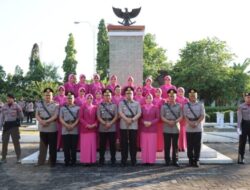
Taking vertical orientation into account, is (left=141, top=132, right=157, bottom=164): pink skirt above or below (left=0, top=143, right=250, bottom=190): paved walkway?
above

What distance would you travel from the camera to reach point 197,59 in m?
50.6

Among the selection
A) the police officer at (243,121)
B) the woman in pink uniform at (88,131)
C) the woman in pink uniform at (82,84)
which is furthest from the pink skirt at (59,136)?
the police officer at (243,121)

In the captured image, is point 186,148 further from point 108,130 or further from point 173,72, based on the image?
point 173,72

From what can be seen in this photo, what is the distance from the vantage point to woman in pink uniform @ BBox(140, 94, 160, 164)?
1083 cm

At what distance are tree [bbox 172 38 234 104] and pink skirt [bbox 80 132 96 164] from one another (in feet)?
126

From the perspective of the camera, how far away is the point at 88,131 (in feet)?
35.9

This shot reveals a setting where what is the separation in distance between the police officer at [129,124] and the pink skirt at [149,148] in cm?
25

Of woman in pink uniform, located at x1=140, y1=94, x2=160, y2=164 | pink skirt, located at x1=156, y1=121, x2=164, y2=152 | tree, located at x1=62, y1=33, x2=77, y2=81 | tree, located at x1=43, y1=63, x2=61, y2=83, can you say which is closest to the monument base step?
pink skirt, located at x1=156, y1=121, x2=164, y2=152

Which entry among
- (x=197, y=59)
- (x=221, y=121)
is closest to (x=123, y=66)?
(x=221, y=121)

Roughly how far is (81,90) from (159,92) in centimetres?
194

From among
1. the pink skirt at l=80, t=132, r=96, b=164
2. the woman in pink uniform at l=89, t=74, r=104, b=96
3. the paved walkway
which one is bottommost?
the paved walkway

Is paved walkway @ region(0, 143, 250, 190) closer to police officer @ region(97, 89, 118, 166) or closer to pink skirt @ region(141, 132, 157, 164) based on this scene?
pink skirt @ region(141, 132, 157, 164)

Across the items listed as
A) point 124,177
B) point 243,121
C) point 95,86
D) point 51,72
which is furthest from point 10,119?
point 51,72

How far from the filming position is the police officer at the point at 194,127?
35.0 feet
